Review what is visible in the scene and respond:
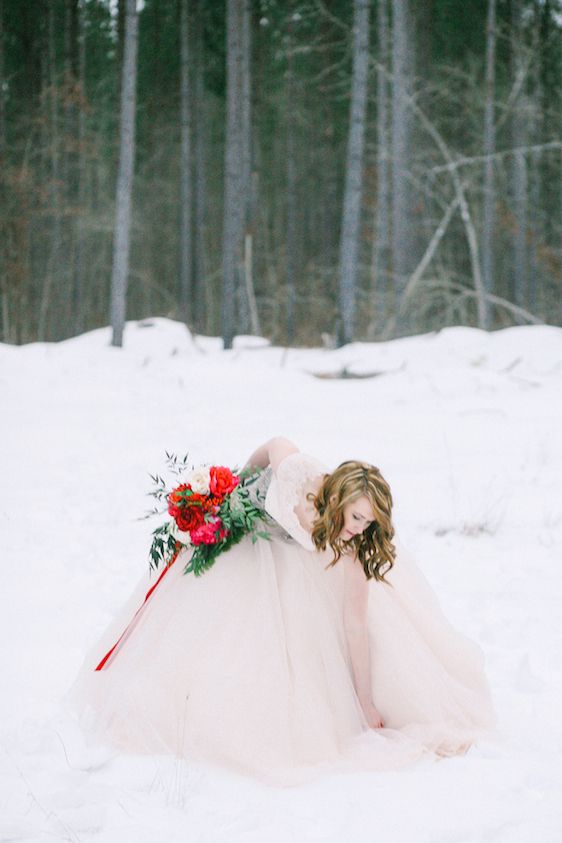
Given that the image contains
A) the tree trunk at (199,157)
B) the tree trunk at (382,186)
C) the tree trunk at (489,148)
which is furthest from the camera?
the tree trunk at (199,157)

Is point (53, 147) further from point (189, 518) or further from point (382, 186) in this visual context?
point (189, 518)

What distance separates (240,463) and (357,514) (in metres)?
4.67

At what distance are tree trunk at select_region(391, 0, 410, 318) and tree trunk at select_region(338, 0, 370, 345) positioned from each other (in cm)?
86

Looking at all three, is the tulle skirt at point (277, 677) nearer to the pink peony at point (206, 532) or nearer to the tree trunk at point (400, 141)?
the pink peony at point (206, 532)

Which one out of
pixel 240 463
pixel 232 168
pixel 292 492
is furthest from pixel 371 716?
pixel 232 168

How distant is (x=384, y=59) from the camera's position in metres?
16.8

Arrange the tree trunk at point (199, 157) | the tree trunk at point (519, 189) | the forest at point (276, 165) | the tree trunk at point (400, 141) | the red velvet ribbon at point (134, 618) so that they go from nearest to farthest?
the red velvet ribbon at point (134, 618)
the tree trunk at point (400, 141)
the forest at point (276, 165)
the tree trunk at point (519, 189)
the tree trunk at point (199, 157)

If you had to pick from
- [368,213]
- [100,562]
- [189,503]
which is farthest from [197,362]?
[368,213]

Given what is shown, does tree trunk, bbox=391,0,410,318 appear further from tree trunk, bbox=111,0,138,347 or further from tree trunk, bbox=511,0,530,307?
tree trunk, bbox=111,0,138,347

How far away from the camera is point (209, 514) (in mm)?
3000

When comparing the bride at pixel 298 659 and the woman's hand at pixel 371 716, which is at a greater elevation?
the bride at pixel 298 659

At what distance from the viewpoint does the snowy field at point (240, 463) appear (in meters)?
2.45

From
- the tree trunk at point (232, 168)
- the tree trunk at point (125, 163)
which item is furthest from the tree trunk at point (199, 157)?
the tree trunk at point (125, 163)

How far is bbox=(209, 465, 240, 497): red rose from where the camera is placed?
3.00 meters
